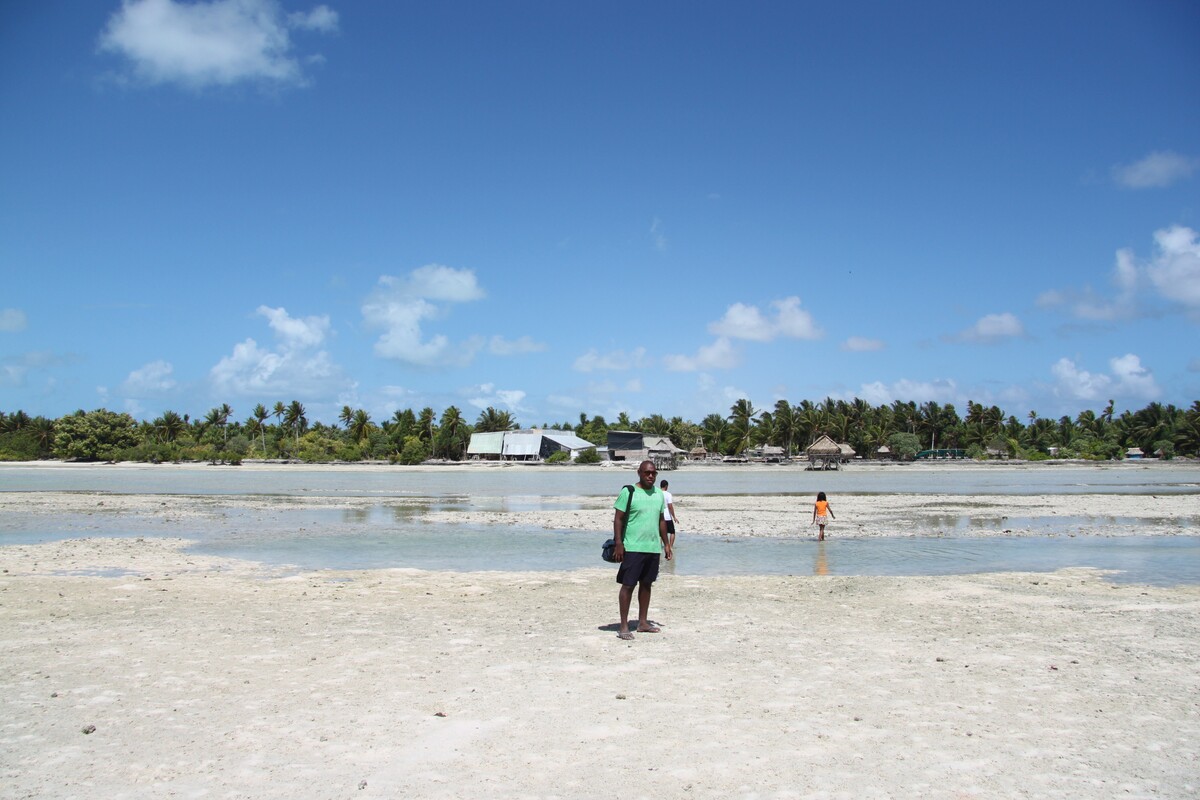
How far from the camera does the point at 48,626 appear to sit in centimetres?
970

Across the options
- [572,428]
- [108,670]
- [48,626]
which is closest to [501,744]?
[108,670]

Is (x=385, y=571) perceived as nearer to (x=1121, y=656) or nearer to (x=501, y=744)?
(x=501, y=744)

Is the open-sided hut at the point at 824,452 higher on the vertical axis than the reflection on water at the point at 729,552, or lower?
higher

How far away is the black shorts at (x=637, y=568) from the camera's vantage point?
9016 mm

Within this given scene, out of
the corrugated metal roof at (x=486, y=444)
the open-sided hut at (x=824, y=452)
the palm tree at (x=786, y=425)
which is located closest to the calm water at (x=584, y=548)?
the open-sided hut at (x=824, y=452)

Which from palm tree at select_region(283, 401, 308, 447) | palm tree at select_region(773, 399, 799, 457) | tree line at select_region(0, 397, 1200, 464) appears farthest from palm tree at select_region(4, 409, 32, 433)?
palm tree at select_region(773, 399, 799, 457)

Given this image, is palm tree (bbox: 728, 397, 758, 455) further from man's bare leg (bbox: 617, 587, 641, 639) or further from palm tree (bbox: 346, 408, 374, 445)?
man's bare leg (bbox: 617, 587, 641, 639)

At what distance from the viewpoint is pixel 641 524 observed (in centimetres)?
897

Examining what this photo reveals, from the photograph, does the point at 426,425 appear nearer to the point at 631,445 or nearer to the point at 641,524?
the point at 631,445

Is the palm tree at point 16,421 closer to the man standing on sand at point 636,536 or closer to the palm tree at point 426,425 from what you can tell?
the palm tree at point 426,425

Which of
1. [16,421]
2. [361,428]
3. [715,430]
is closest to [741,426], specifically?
[715,430]

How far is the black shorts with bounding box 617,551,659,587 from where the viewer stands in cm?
902

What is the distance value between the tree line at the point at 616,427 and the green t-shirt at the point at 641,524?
102427 millimetres

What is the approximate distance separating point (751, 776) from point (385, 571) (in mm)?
11404
